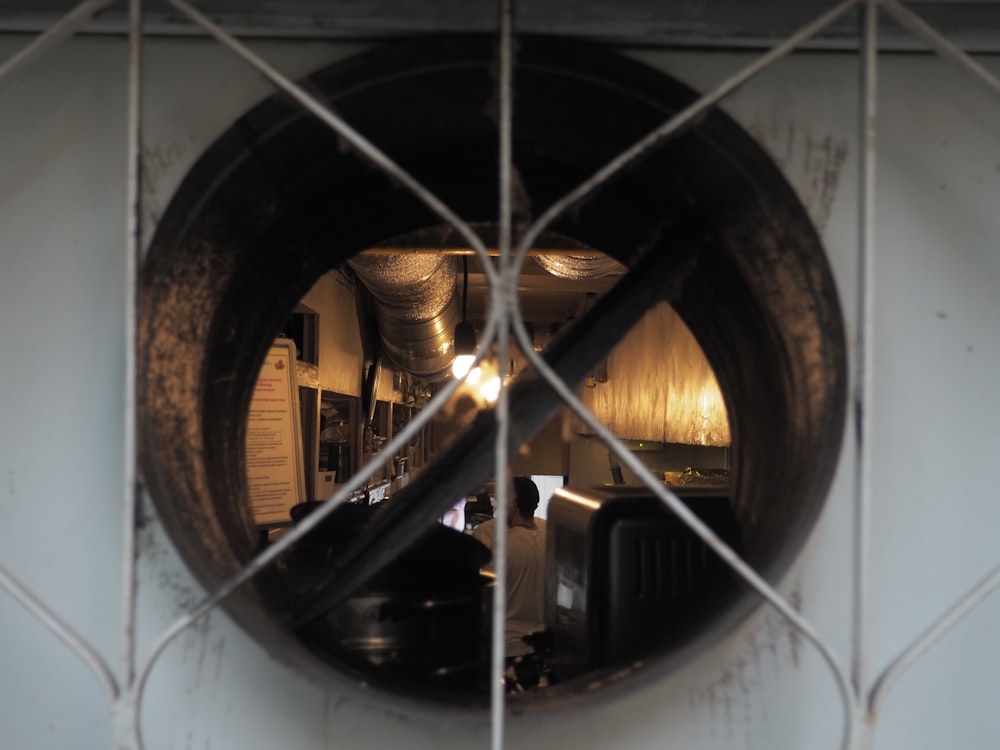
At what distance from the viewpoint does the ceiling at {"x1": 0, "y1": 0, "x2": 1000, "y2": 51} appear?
131 cm

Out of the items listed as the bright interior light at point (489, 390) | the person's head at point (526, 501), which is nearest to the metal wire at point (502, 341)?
the bright interior light at point (489, 390)

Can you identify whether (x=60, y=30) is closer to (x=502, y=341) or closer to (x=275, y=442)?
(x=502, y=341)

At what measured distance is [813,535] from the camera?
1.36 m

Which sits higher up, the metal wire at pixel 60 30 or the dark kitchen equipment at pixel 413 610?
the metal wire at pixel 60 30

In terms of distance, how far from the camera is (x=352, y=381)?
19.0ft

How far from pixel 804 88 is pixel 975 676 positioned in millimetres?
931

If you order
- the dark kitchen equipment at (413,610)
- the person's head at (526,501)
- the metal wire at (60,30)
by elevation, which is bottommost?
the person's head at (526,501)

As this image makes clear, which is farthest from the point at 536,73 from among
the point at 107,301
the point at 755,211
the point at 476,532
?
the point at 476,532

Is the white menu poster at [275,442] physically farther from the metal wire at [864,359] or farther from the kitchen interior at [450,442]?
the metal wire at [864,359]

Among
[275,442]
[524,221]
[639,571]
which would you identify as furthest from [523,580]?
[524,221]

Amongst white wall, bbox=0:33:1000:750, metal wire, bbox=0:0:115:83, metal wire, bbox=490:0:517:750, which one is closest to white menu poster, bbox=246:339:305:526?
white wall, bbox=0:33:1000:750

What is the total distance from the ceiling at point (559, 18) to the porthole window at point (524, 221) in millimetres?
62

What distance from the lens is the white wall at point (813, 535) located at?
1306 millimetres

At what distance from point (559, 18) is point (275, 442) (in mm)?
2419
